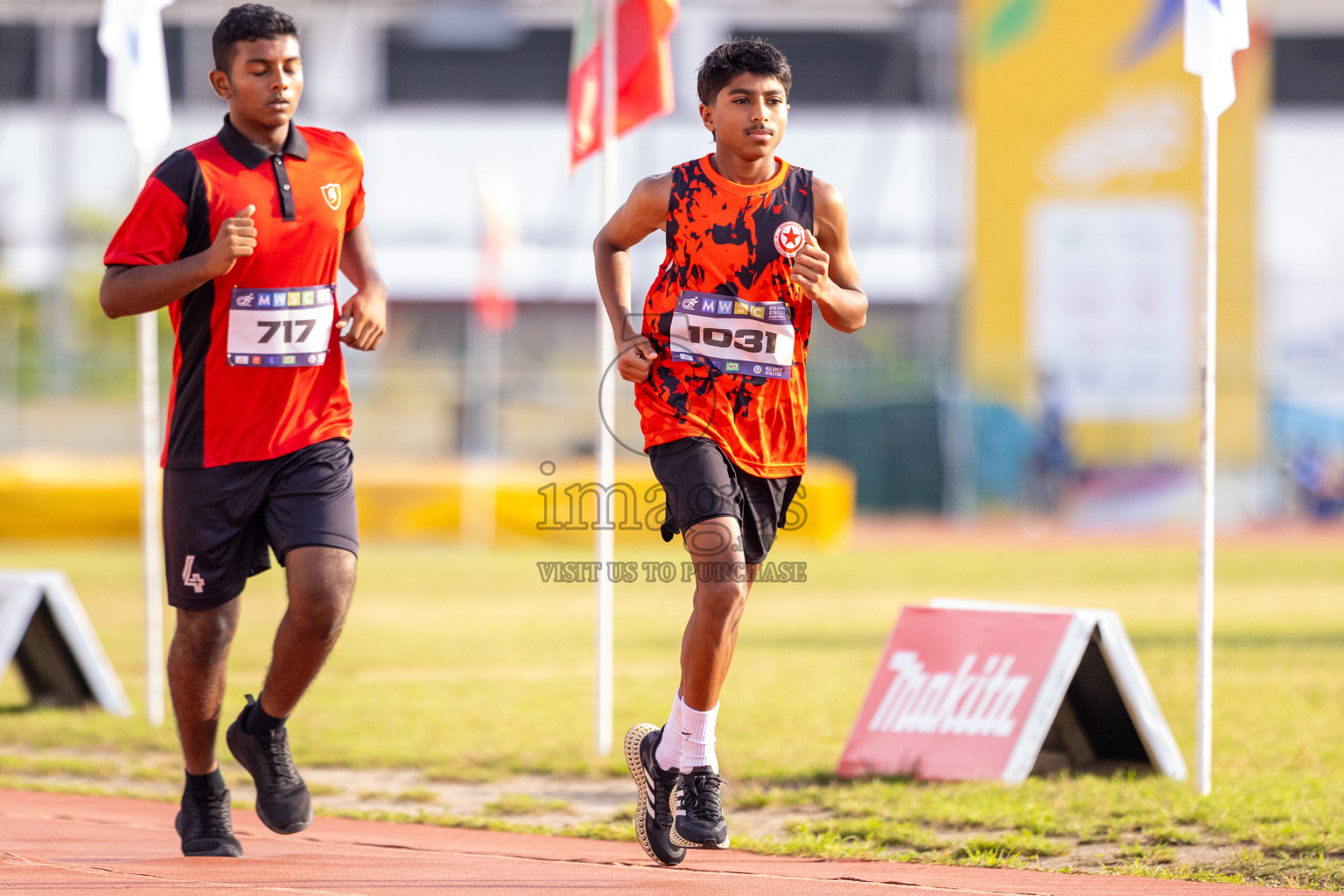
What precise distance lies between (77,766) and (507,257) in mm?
14784

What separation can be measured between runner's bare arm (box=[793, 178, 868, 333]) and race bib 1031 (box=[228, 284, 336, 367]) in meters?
1.42

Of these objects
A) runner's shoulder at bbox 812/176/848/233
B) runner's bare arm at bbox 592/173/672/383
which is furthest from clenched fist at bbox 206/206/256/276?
runner's shoulder at bbox 812/176/848/233

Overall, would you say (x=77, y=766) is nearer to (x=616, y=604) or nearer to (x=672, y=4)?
(x=672, y=4)

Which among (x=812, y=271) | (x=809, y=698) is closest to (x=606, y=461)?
(x=809, y=698)

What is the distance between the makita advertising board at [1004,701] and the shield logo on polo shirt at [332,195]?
2.85 meters

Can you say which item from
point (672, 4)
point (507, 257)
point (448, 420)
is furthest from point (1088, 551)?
point (672, 4)

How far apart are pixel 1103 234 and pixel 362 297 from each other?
2463 cm

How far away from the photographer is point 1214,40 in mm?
5879

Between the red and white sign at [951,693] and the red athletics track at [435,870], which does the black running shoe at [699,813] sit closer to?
the red athletics track at [435,870]

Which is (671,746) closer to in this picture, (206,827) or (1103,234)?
(206,827)

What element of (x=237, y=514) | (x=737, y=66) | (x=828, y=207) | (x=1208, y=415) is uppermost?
(x=737, y=66)

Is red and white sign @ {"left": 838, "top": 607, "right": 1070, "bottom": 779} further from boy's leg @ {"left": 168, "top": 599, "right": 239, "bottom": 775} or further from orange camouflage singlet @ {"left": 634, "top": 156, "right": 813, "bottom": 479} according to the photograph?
boy's leg @ {"left": 168, "top": 599, "right": 239, "bottom": 775}

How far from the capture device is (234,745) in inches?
184

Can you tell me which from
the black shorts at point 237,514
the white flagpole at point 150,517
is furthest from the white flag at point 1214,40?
the white flagpole at point 150,517
